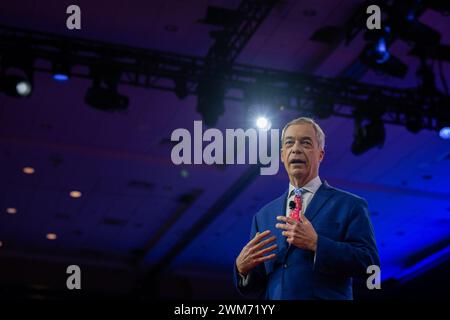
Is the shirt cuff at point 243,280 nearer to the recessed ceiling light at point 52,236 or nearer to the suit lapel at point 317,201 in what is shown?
the suit lapel at point 317,201

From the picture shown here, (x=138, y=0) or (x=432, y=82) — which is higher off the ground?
(x=138, y=0)

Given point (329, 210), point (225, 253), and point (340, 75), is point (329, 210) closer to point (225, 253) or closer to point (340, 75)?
point (340, 75)

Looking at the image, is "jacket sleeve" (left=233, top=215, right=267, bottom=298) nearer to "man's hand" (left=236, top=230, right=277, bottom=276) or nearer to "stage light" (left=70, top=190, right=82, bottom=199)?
"man's hand" (left=236, top=230, right=277, bottom=276)

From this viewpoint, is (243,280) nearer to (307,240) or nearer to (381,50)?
(307,240)

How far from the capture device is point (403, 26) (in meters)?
6.25

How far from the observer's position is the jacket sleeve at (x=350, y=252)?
1631mm

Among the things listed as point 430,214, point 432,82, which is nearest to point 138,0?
point 432,82

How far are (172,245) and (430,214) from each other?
5041 mm

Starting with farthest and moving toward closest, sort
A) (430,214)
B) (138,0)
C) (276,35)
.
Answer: (430,214) → (276,35) → (138,0)

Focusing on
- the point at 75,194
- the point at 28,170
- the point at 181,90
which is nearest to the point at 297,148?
the point at 181,90

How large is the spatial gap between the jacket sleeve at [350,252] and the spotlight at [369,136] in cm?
593

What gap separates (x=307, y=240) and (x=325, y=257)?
0.05m

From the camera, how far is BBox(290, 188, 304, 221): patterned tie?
5.52 ft

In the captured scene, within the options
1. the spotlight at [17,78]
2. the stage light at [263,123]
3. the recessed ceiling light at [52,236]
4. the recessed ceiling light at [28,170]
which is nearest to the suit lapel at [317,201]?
the spotlight at [17,78]
